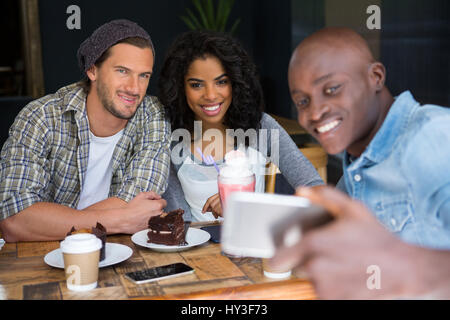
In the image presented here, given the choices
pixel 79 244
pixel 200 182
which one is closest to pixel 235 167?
pixel 79 244

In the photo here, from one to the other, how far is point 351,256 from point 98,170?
1755mm

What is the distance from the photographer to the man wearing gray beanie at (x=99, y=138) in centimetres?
195

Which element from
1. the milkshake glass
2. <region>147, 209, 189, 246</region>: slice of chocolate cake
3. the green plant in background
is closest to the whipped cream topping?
the milkshake glass

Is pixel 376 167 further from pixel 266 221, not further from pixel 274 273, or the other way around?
pixel 266 221

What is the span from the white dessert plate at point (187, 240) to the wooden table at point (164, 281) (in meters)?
0.02

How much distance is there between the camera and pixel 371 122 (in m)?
1.19

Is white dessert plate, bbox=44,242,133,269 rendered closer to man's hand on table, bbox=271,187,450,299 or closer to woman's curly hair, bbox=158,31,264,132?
man's hand on table, bbox=271,187,450,299

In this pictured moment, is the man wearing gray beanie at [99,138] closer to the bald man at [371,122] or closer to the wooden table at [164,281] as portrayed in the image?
the wooden table at [164,281]

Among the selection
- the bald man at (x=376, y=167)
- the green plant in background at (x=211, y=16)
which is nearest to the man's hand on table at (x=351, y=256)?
the bald man at (x=376, y=167)

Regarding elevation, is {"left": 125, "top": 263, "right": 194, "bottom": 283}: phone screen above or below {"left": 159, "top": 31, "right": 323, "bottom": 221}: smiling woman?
below

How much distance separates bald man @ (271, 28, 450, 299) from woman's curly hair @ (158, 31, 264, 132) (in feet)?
3.84

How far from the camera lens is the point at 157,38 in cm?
654

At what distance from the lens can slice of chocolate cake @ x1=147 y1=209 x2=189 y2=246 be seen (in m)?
1.56
